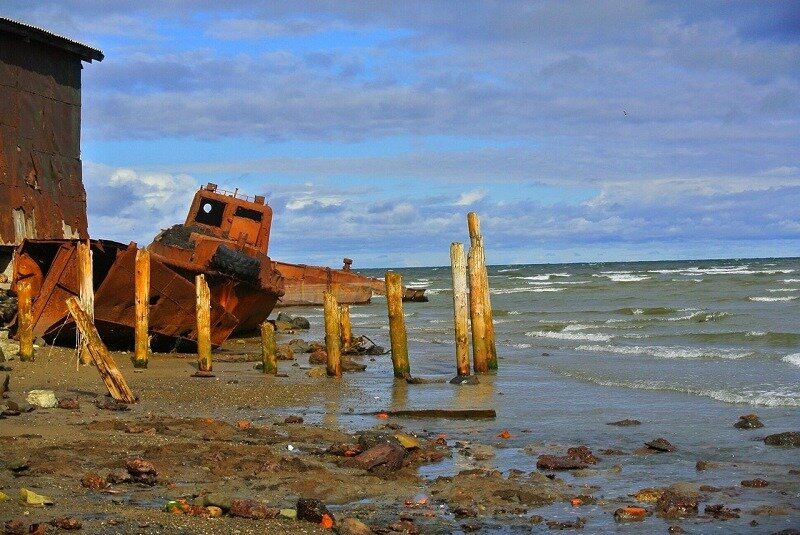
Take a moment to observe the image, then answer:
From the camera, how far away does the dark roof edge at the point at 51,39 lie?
65.4ft

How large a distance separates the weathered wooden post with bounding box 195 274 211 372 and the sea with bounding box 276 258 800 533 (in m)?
2.22

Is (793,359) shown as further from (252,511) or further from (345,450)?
(252,511)

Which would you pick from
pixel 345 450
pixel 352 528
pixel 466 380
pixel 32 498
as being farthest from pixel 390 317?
pixel 32 498

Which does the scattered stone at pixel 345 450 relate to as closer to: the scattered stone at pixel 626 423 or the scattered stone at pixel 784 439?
the scattered stone at pixel 626 423

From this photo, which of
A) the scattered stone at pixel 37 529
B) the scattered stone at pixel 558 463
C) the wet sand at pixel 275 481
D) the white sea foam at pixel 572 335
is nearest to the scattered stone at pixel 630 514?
the wet sand at pixel 275 481

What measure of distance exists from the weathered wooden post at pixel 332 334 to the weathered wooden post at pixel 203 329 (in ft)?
6.27

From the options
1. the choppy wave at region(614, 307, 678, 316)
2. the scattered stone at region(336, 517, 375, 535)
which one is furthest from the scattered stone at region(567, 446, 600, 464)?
the choppy wave at region(614, 307, 678, 316)

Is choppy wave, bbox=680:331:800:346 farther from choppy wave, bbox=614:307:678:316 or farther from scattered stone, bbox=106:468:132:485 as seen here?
scattered stone, bbox=106:468:132:485

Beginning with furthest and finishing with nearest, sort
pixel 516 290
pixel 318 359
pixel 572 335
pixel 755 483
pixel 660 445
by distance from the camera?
pixel 516 290
pixel 572 335
pixel 318 359
pixel 660 445
pixel 755 483

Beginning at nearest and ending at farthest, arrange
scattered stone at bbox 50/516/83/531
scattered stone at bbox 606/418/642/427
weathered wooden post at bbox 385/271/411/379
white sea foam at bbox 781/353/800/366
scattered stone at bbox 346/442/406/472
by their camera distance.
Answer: scattered stone at bbox 50/516/83/531
scattered stone at bbox 346/442/406/472
scattered stone at bbox 606/418/642/427
weathered wooden post at bbox 385/271/411/379
white sea foam at bbox 781/353/800/366

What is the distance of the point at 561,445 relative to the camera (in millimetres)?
10633

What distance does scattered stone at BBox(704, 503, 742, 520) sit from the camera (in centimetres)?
770

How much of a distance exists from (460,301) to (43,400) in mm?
6569

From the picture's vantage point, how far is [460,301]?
51.7 ft
